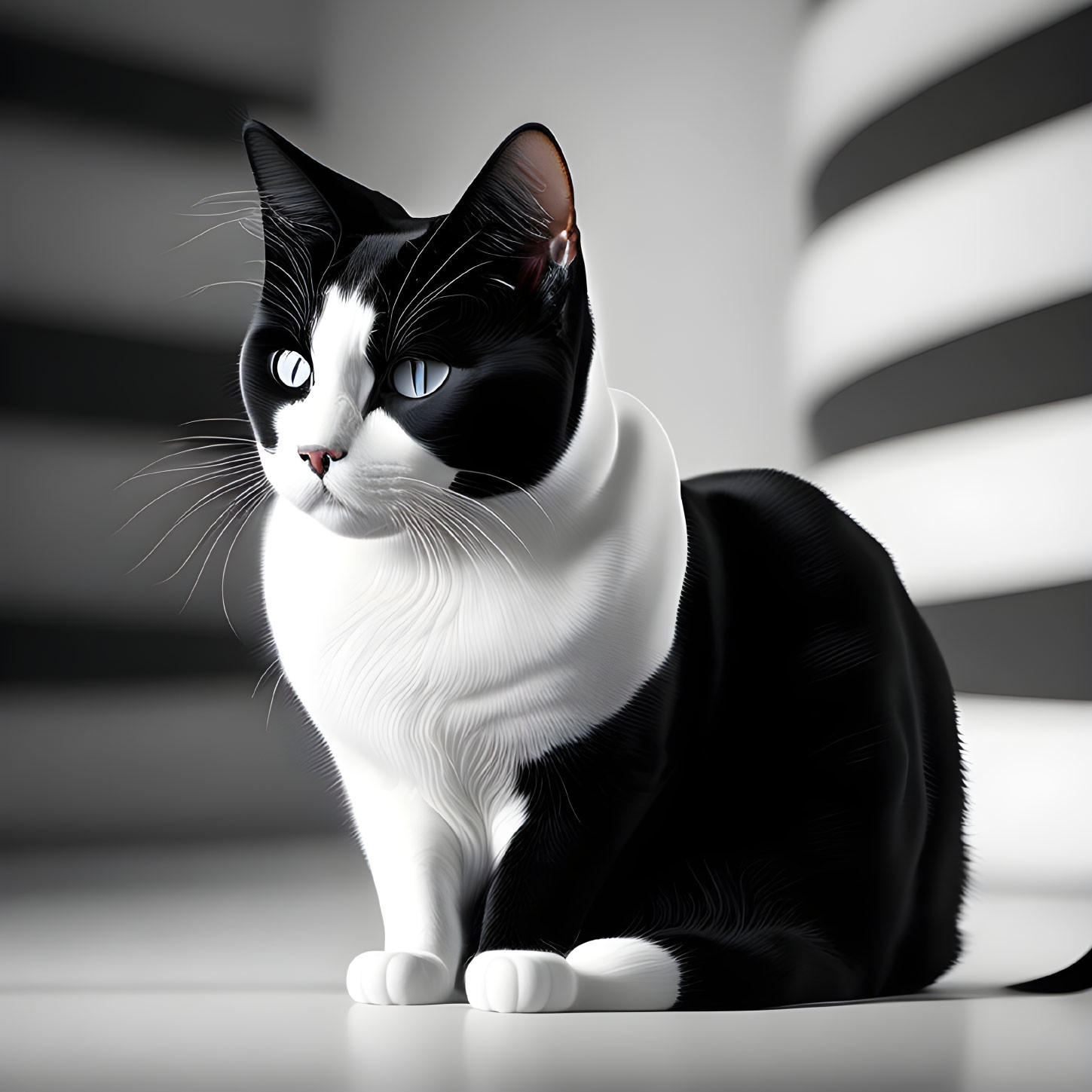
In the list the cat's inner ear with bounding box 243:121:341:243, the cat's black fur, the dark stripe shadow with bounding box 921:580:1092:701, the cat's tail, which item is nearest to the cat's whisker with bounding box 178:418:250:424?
the cat's inner ear with bounding box 243:121:341:243

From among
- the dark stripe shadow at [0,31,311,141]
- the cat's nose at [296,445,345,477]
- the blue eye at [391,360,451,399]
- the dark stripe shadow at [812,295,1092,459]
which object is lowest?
the cat's nose at [296,445,345,477]

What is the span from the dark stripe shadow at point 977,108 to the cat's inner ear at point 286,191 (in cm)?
114

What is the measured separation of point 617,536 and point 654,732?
13 centimetres

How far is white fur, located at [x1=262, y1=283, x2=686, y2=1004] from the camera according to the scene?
95 cm

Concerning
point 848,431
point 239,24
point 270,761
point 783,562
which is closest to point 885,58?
point 848,431

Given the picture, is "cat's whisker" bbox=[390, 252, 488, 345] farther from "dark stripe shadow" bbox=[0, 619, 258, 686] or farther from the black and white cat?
"dark stripe shadow" bbox=[0, 619, 258, 686]

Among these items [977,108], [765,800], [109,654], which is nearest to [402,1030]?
[765,800]

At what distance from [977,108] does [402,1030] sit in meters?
1.47

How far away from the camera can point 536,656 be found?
96 centimetres

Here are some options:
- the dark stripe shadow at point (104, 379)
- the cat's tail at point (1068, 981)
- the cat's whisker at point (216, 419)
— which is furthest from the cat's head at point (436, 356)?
the dark stripe shadow at point (104, 379)

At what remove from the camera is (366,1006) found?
98cm

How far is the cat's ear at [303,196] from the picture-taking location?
101 cm

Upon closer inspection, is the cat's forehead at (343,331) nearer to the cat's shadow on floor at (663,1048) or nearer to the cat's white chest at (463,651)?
the cat's white chest at (463,651)

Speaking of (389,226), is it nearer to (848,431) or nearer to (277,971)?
(277,971)
